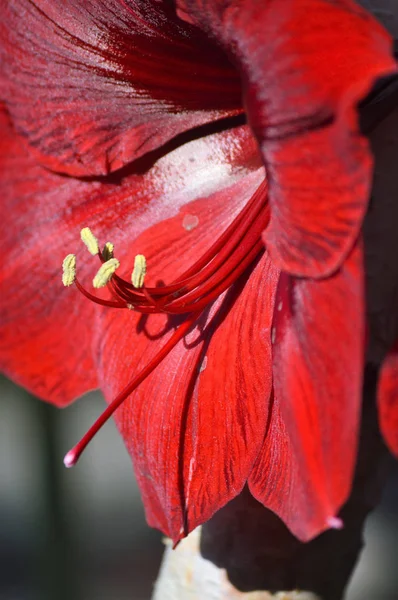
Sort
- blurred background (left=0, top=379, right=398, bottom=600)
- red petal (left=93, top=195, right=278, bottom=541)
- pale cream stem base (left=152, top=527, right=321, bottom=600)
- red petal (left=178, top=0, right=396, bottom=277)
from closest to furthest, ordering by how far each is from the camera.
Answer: red petal (left=178, top=0, right=396, bottom=277) → red petal (left=93, top=195, right=278, bottom=541) → pale cream stem base (left=152, top=527, right=321, bottom=600) → blurred background (left=0, top=379, right=398, bottom=600)

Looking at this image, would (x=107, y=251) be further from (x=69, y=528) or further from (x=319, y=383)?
(x=69, y=528)

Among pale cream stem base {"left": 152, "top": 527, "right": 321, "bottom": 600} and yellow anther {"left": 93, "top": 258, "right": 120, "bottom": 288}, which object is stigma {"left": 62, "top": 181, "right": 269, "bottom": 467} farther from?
pale cream stem base {"left": 152, "top": 527, "right": 321, "bottom": 600}

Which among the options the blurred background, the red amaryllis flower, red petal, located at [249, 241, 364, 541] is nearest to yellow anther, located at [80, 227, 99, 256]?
the red amaryllis flower

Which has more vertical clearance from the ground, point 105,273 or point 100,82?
point 100,82

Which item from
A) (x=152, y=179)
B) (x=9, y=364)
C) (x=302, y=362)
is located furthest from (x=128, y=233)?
(x=302, y=362)

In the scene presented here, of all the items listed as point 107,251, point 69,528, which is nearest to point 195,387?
point 107,251

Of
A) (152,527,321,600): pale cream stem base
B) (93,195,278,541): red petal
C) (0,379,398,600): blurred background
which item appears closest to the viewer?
(93,195,278,541): red petal

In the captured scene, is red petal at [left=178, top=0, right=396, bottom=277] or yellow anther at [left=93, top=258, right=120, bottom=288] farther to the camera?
yellow anther at [left=93, top=258, right=120, bottom=288]
